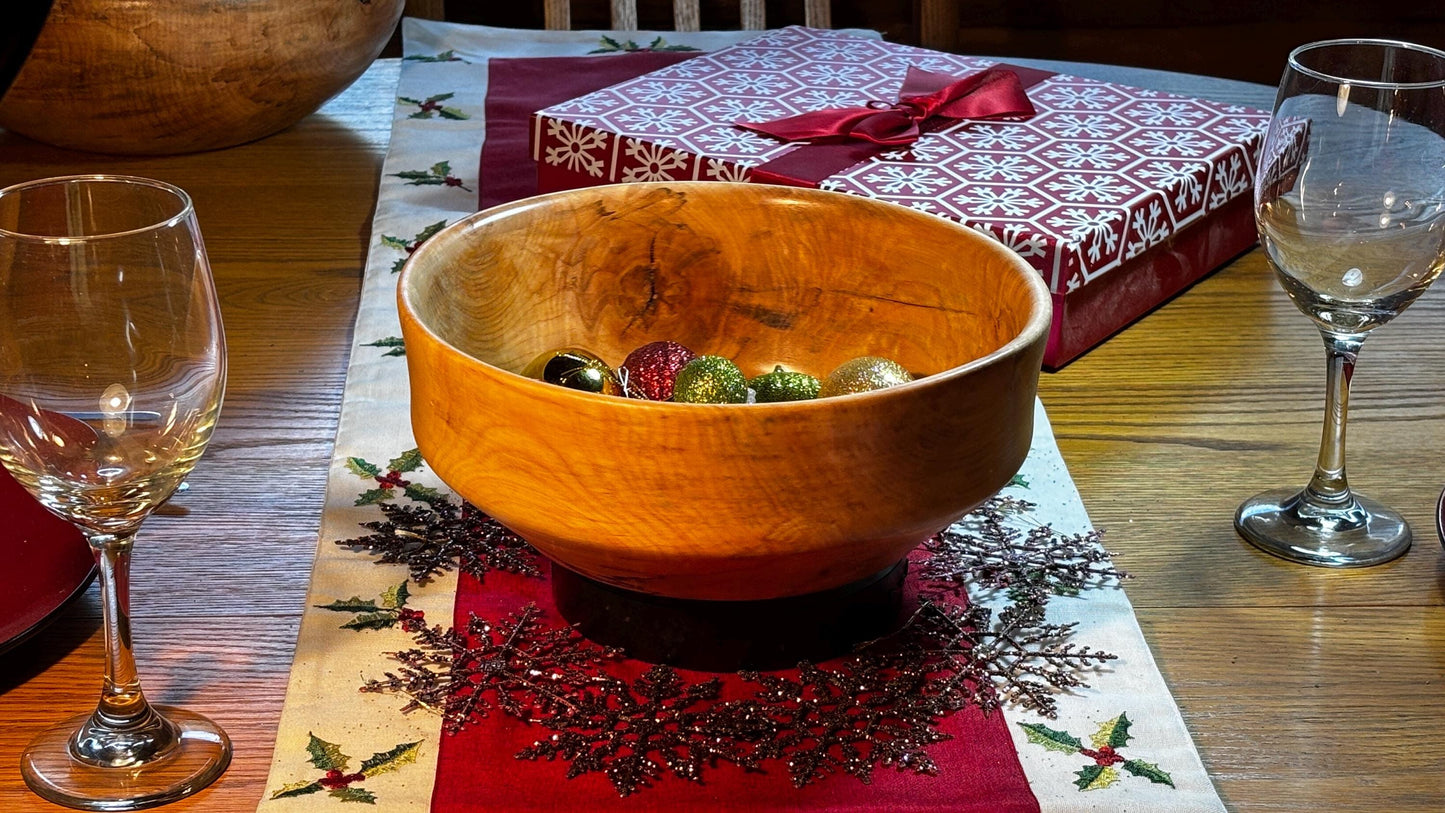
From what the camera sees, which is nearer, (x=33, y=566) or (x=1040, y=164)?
(x=33, y=566)

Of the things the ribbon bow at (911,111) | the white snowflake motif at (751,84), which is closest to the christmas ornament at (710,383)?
the ribbon bow at (911,111)

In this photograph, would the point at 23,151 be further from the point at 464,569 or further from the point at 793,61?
the point at 464,569

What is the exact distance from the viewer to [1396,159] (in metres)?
0.64

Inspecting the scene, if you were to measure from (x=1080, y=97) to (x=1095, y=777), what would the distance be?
2.39 feet

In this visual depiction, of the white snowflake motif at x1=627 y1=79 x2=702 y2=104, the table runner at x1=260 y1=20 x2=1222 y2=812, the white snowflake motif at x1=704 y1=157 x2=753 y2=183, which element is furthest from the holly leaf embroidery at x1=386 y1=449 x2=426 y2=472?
the white snowflake motif at x1=627 y1=79 x2=702 y2=104

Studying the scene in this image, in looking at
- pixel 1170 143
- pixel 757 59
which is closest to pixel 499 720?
pixel 1170 143

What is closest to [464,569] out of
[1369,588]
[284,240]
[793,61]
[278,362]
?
[278,362]

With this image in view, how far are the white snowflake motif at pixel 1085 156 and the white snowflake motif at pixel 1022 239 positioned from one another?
13 cm

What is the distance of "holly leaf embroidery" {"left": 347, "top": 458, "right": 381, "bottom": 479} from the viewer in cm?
71

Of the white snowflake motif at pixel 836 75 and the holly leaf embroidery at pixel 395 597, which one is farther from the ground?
the white snowflake motif at pixel 836 75

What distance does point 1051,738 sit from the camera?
53cm

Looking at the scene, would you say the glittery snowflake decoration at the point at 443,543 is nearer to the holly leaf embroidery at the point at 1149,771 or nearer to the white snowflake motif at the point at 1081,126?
the holly leaf embroidery at the point at 1149,771

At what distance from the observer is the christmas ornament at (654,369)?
2.08 feet

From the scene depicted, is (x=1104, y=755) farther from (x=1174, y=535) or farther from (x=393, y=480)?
(x=393, y=480)
